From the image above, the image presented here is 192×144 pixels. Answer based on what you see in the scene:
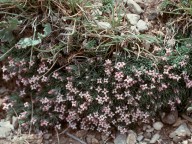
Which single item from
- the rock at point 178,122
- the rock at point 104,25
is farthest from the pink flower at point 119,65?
the rock at point 178,122

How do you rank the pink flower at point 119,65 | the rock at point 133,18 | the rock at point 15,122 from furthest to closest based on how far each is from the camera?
the rock at point 15,122
the rock at point 133,18
the pink flower at point 119,65

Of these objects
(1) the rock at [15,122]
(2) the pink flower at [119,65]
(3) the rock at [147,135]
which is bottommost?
(3) the rock at [147,135]

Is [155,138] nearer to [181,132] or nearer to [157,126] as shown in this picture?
[157,126]

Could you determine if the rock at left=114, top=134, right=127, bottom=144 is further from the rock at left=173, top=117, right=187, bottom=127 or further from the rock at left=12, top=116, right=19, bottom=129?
the rock at left=12, top=116, right=19, bottom=129

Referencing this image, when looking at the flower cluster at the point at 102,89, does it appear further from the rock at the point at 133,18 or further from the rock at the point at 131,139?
the rock at the point at 133,18

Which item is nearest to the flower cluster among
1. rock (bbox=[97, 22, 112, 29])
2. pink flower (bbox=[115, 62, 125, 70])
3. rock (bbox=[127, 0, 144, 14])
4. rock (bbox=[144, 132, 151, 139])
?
pink flower (bbox=[115, 62, 125, 70])

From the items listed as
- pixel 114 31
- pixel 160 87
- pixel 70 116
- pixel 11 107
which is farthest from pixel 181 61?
pixel 11 107
